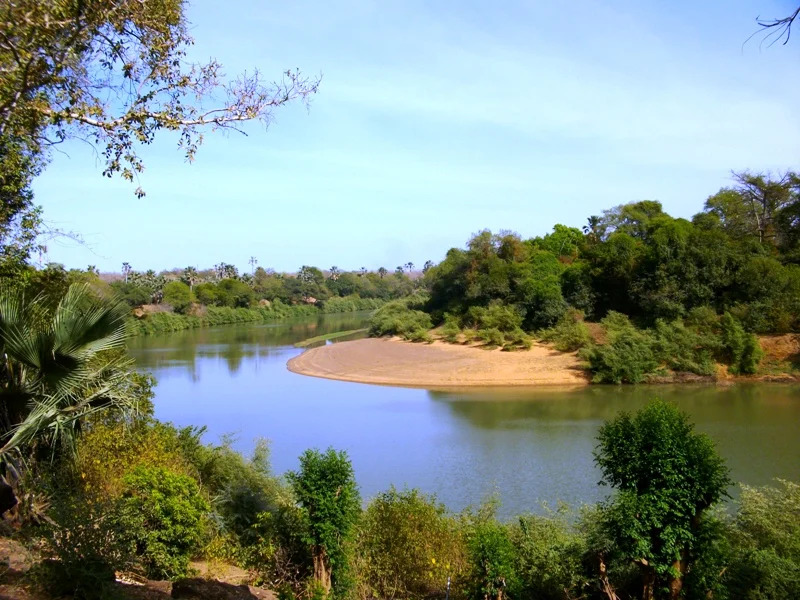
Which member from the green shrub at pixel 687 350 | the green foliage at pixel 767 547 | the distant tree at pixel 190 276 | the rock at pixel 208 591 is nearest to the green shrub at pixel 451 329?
the green shrub at pixel 687 350

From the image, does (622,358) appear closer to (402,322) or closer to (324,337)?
(402,322)

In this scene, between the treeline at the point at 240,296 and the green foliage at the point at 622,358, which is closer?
the green foliage at the point at 622,358

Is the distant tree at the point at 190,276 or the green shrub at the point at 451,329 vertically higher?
the distant tree at the point at 190,276

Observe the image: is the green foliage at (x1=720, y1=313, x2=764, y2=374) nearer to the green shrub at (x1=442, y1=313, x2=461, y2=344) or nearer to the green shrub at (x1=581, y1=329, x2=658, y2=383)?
the green shrub at (x1=581, y1=329, x2=658, y2=383)

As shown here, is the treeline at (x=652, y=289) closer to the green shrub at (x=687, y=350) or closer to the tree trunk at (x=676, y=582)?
the green shrub at (x=687, y=350)

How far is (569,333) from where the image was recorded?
35875 millimetres

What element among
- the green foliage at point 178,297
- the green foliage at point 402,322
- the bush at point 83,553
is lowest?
the bush at point 83,553

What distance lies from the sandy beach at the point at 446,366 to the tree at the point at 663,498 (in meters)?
25.0

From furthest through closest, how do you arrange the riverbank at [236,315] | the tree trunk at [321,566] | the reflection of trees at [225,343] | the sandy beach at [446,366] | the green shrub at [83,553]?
1. the riverbank at [236,315]
2. the reflection of trees at [225,343]
3. the sandy beach at [446,366]
4. the tree trunk at [321,566]
5. the green shrub at [83,553]

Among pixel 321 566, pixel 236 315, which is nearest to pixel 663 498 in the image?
pixel 321 566

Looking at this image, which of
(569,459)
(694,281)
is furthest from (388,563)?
(694,281)

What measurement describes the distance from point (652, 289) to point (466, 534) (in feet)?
100

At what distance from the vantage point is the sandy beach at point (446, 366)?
32.8 m

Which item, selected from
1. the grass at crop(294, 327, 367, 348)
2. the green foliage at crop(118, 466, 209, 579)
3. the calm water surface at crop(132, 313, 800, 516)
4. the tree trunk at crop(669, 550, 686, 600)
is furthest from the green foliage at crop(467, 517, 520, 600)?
the grass at crop(294, 327, 367, 348)
